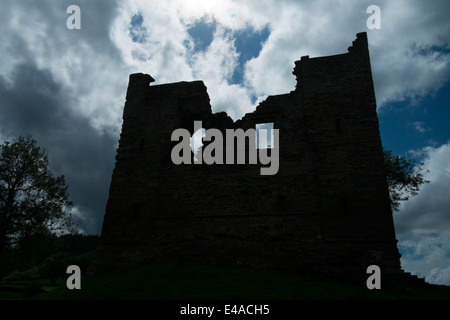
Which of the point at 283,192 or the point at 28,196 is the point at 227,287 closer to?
the point at 283,192

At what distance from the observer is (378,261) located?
1054cm

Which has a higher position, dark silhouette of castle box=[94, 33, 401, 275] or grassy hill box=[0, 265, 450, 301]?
dark silhouette of castle box=[94, 33, 401, 275]

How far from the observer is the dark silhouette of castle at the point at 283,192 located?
11195 mm

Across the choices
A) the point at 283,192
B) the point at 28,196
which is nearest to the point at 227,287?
the point at 283,192

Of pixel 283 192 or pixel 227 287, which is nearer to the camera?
pixel 227 287

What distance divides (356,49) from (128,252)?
41.3 ft

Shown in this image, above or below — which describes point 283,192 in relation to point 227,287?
above

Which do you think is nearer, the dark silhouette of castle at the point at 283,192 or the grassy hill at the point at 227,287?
the grassy hill at the point at 227,287

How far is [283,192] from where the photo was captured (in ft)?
40.4

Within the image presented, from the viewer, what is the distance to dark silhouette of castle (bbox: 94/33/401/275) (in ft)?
36.7

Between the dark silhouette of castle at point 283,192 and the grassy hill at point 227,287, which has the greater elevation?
the dark silhouette of castle at point 283,192
